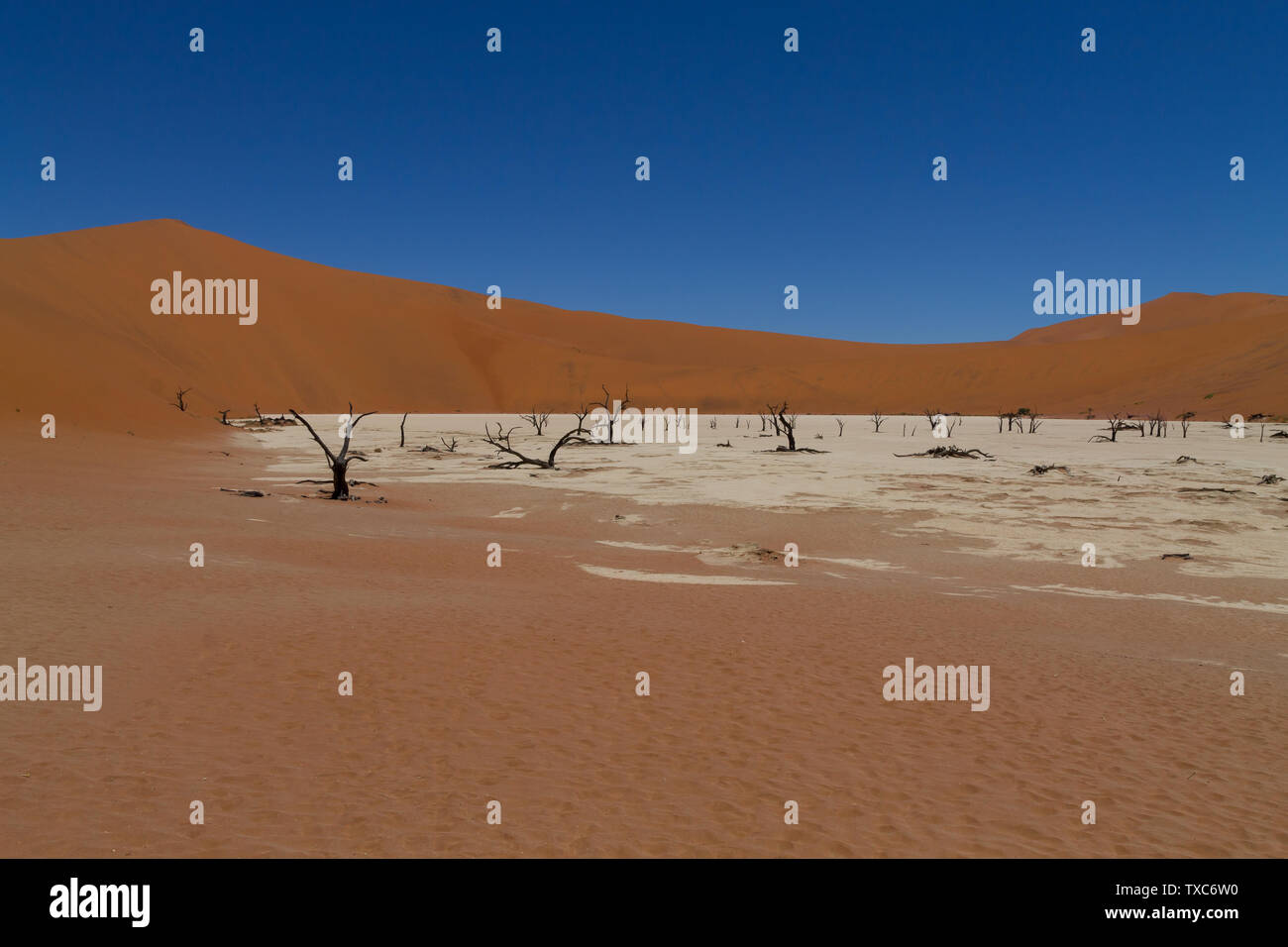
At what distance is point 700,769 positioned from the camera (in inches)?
217

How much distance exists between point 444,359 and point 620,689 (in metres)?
108

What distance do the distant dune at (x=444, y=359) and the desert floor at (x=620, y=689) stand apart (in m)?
36.1

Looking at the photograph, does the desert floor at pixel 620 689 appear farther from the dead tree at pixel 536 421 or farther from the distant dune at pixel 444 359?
the distant dune at pixel 444 359

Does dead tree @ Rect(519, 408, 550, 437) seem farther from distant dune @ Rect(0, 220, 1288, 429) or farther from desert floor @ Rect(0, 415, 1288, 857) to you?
desert floor @ Rect(0, 415, 1288, 857)

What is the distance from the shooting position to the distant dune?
68.2 m

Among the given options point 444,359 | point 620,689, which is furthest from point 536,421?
point 620,689

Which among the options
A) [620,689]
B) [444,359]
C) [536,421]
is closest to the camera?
[620,689]

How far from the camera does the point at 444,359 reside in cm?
11044

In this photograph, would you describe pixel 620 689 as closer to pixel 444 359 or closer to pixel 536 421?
pixel 536 421

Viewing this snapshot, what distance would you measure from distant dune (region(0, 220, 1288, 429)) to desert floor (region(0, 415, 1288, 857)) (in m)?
36.1

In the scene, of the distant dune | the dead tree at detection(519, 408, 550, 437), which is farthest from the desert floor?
the distant dune

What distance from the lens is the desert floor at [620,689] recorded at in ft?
15.4
